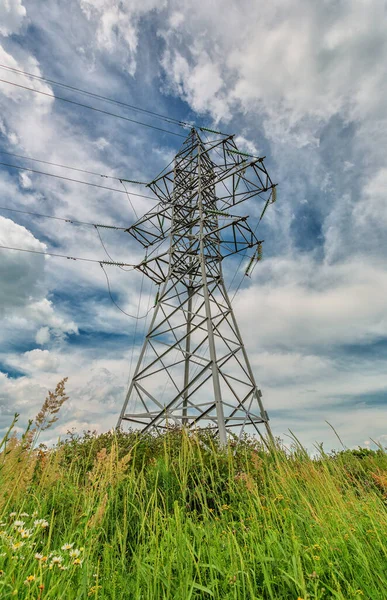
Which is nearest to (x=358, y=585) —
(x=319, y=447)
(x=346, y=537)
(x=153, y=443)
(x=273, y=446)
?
(x=346, y=537)

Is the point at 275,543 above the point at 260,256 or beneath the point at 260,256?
beneath

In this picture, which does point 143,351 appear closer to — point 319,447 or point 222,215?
point 222,215

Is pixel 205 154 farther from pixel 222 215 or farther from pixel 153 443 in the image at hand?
pixel 153 443

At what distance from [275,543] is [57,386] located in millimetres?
2118

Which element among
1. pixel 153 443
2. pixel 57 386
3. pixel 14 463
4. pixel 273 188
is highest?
pixel 273 188

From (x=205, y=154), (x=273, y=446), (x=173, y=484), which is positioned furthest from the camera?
(x=205, y=154)

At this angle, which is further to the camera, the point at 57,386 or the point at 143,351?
the point at 143,351

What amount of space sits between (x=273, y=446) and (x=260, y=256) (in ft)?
35.1

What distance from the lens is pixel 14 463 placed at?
2.25 meters

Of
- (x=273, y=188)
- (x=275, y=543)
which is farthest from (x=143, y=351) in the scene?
(x=275, y=543)

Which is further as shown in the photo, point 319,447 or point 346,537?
point 319,447

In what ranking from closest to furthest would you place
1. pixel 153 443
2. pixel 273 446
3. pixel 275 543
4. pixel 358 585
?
pixel 358 585 → pixel 275 543 → pixel 273 446 → pixel 153 443

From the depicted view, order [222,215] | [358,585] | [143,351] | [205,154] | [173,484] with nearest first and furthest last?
[358,585], [173,484], [143,351], [222,215], [205,154]

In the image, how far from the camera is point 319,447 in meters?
3.45
